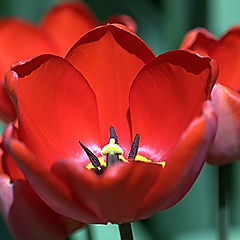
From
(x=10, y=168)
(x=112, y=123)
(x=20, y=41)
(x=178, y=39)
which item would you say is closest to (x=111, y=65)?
(x=112, y=123)

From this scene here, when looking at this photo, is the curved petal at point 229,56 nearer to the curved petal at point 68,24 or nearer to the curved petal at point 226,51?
the curved petal at point 226,51

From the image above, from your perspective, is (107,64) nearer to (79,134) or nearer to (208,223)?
(79,134)

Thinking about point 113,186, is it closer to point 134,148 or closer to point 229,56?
point 134,148

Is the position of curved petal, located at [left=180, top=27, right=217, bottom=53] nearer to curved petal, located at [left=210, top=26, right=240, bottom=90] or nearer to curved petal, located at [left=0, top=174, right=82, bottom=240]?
curved petal, located at [left=210, top=26, right=240, bottom=90]

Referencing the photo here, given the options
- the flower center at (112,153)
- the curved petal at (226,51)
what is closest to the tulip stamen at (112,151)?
the flower center at (112,153)

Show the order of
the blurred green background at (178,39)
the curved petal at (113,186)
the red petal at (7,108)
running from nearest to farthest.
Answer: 1. the curved petal at (113,186)
2. the red petal at (7,108)
3. the blurred green background at (178,39)
